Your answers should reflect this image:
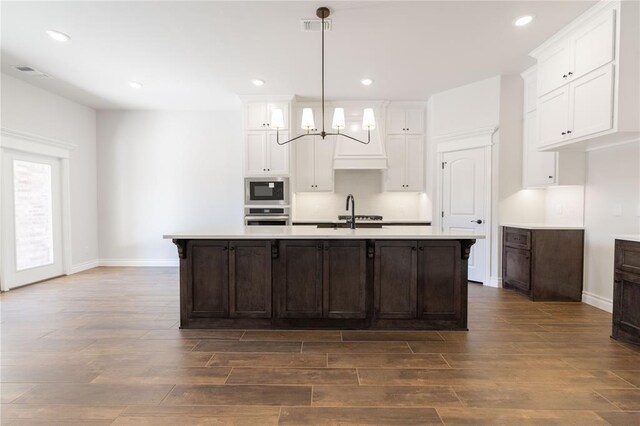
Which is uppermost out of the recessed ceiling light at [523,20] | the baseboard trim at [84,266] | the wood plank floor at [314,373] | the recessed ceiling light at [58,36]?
the recessed ceiling light at [523,20]

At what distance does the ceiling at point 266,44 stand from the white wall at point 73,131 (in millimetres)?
255

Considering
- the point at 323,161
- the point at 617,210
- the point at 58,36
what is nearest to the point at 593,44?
the point at 617,210

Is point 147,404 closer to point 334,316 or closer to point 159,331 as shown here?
point 159,331

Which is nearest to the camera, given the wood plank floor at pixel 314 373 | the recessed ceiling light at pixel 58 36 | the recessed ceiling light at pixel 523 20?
the wood plank floor at pixel 314 373

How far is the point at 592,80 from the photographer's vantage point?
3094mm

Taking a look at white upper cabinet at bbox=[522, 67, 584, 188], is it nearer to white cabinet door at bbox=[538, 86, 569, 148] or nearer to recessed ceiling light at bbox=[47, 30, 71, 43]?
white cabinet door at bbox=[538, 86, 569, 148]

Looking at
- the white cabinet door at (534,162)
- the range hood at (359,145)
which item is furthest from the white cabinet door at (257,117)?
the white cabinet door at (534,162)

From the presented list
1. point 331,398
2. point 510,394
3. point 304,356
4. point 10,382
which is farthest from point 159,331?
point 510,394

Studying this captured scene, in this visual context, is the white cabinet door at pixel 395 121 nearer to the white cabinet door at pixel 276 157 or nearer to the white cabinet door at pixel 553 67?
the white cabinet door at pixel 276 157

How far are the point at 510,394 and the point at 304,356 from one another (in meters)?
1.39

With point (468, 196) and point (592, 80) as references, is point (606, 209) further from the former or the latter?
point (468, 196)

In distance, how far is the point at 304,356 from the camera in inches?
101

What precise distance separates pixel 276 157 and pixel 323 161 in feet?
2.79

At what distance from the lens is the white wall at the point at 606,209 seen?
3365 mm
